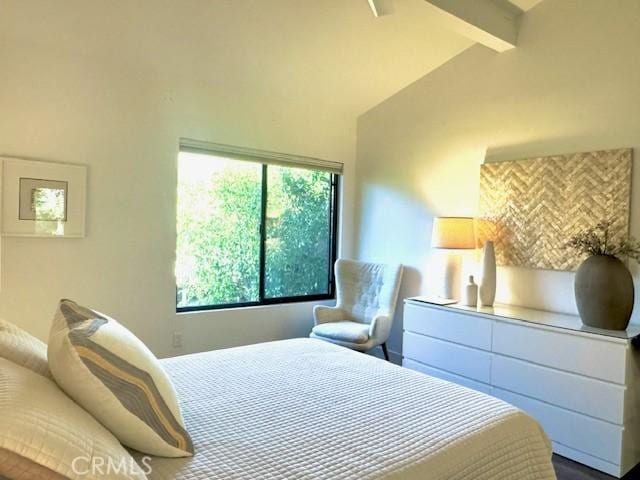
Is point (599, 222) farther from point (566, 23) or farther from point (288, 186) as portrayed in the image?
point (288, 186)

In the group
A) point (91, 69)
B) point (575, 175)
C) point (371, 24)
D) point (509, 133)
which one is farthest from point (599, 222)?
point (91, 69)

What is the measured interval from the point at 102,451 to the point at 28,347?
61 cm

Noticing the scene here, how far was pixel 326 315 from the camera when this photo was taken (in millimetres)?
4066

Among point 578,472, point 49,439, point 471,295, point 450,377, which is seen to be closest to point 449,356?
point 450,377

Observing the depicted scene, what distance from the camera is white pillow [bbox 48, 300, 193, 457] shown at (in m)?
1.19

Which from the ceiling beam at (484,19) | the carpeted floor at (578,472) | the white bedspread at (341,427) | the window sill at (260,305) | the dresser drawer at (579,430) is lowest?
the carpeted floor at (578,472)

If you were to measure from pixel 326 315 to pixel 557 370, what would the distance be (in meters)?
1.94

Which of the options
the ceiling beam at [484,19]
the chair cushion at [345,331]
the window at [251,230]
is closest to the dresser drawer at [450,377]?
the chair cushion at [345,331]

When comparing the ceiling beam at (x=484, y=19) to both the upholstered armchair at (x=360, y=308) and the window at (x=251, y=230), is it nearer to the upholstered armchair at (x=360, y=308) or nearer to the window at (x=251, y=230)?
the window at (x=251, y=230)

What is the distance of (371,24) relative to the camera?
331cm

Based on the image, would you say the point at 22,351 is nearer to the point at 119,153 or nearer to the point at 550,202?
the point at 119,153

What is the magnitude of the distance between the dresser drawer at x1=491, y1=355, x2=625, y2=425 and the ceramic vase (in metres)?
0.35

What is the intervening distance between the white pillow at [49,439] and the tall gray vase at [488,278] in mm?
2755

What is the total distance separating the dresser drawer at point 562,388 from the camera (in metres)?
2.45
